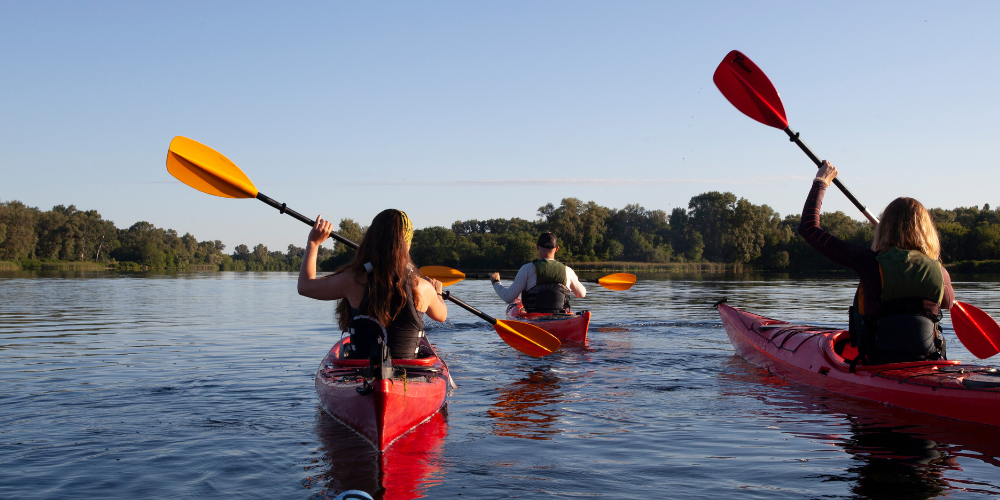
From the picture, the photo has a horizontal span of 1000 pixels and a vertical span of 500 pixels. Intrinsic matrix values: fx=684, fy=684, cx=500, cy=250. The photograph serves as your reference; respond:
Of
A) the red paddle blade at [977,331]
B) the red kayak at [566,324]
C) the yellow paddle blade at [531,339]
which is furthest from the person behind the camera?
the red kayak at [566,324]

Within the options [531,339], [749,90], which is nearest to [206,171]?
[531,339]

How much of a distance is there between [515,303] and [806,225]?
5.82m

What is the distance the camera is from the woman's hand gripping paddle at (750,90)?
670 cm

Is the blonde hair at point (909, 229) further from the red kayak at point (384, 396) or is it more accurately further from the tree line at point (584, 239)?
the tree line at point (584, 239)

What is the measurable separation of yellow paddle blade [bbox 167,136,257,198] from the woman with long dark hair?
1.72m

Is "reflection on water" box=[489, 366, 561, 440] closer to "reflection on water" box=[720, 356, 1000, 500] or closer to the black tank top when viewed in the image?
the black tank top

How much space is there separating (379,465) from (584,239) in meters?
74.9

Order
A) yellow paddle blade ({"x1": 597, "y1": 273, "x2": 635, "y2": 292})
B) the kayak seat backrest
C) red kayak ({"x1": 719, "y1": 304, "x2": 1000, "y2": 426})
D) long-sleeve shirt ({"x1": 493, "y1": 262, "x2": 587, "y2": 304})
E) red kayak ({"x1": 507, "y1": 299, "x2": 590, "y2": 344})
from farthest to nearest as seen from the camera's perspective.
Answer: yellow paddle blade ({"x1": 597, "y1": 273, "x2": 635, "y2": 292}) < long-sleeve shirt ({"x1": 493, "y1": 262, "x2": 587, "y2": 304}) < red kayak ({"x1": 507, "y1": 299, "x2": 590, "y2": 344}) < the kayak seat backrest < red kayak ({"x1": 719, "y1": 304, "x2": 1000, "y2": 426})

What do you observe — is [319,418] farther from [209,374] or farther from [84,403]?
[209,374]

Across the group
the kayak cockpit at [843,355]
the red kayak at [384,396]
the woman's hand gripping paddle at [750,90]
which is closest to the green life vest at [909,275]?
the kayak cockpit at [843,355]

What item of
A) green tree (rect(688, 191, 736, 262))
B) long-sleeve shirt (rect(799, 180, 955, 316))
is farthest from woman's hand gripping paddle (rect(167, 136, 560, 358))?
green tree (rect(688, 191, 736, 262))

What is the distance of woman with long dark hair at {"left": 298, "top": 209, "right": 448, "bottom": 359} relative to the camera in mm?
4020

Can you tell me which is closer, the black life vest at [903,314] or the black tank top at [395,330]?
the black tank top at [395,330]

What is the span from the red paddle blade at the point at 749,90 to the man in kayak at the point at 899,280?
185cm
